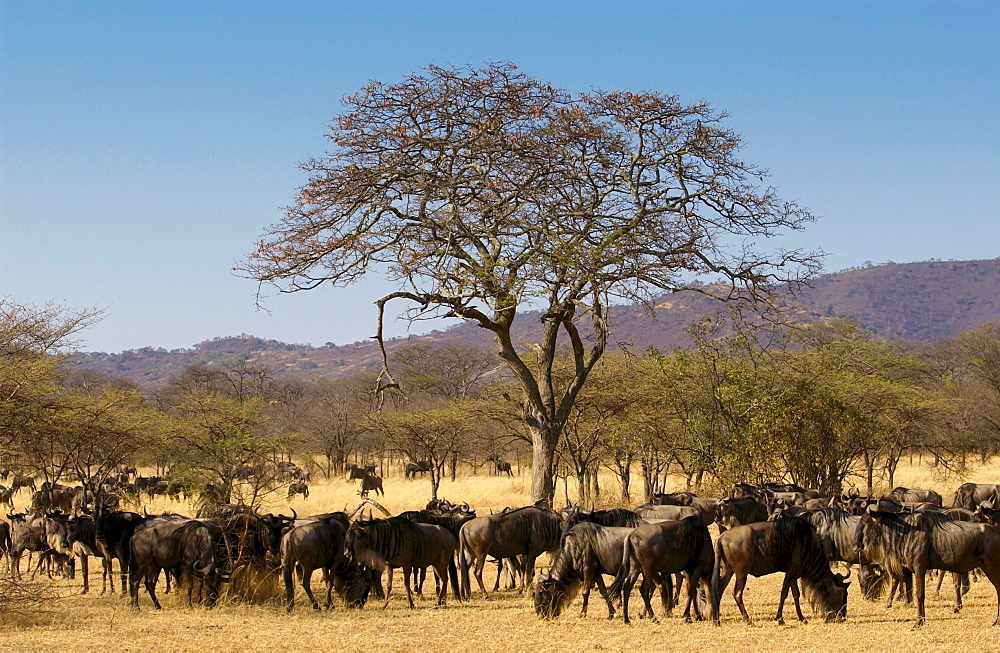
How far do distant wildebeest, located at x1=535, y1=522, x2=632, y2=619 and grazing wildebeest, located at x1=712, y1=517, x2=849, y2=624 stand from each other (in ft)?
3.59

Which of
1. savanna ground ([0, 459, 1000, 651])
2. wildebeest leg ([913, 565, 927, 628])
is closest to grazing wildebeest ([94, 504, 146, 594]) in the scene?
savanna ground ([0, 459, 1000, 651])

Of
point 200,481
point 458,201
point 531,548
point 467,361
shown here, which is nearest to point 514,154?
point 458,201

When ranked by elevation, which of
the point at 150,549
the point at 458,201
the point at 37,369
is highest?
the point at 458,201

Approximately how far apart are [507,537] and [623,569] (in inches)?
85.6

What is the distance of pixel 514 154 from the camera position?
56.6 feet

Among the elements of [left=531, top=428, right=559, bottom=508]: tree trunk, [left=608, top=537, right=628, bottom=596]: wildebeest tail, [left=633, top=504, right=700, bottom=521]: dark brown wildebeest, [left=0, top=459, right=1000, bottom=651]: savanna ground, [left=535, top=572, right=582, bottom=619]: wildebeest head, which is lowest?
[left=0, top=459, right=1000, bottom=651]: savanna ground

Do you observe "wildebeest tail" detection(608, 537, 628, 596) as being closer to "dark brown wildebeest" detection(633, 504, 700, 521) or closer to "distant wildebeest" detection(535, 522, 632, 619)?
"distant wildebeest" detection(535, 522, 632, 619)

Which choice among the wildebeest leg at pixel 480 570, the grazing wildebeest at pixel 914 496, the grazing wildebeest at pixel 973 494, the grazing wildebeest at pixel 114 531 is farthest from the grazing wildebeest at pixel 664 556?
the grazing wildebeest at pixel 973 494

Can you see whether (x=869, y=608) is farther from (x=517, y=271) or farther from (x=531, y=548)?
(x=517, y=271)

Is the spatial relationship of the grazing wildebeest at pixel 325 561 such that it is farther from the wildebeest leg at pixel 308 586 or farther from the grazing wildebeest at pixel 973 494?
the grazing wildebeest at pixel 973 494

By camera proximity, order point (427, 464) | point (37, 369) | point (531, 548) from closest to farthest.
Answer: point (531, 548), point (37, 369), point (427, 464)

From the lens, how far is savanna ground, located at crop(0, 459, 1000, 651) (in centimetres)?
902

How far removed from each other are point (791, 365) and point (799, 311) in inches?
216

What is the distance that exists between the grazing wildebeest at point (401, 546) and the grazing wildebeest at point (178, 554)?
152cm
